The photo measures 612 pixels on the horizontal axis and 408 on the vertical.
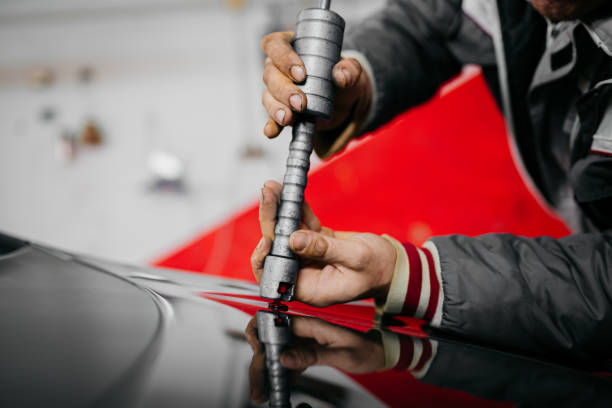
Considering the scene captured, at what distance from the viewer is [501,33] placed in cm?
59

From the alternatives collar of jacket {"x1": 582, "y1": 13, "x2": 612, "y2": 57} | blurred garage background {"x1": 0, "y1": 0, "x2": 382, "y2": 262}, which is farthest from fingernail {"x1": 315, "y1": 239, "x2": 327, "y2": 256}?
blurred garage background {"x1": 0, "y1": 0, "x2": 382, "y2": 262}

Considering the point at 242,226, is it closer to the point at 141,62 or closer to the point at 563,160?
the point at 563,160

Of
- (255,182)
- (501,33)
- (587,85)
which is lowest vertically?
(255,182)

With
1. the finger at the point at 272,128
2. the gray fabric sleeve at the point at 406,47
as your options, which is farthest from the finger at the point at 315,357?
the gray fabric sleeve at the point at 406,47

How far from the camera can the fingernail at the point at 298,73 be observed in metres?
0.35

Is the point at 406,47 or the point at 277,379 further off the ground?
the point at 406,47

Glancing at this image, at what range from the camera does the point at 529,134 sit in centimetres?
66

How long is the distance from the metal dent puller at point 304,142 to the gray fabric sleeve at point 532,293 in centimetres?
17

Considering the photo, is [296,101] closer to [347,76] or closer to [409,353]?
[347,76]

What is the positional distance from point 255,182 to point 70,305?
149 cm

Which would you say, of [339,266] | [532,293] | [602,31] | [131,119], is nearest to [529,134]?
[602,31]

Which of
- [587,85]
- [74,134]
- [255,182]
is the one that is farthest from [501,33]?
[74,134]

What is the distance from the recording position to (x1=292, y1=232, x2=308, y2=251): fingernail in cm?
34

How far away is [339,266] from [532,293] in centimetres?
20
